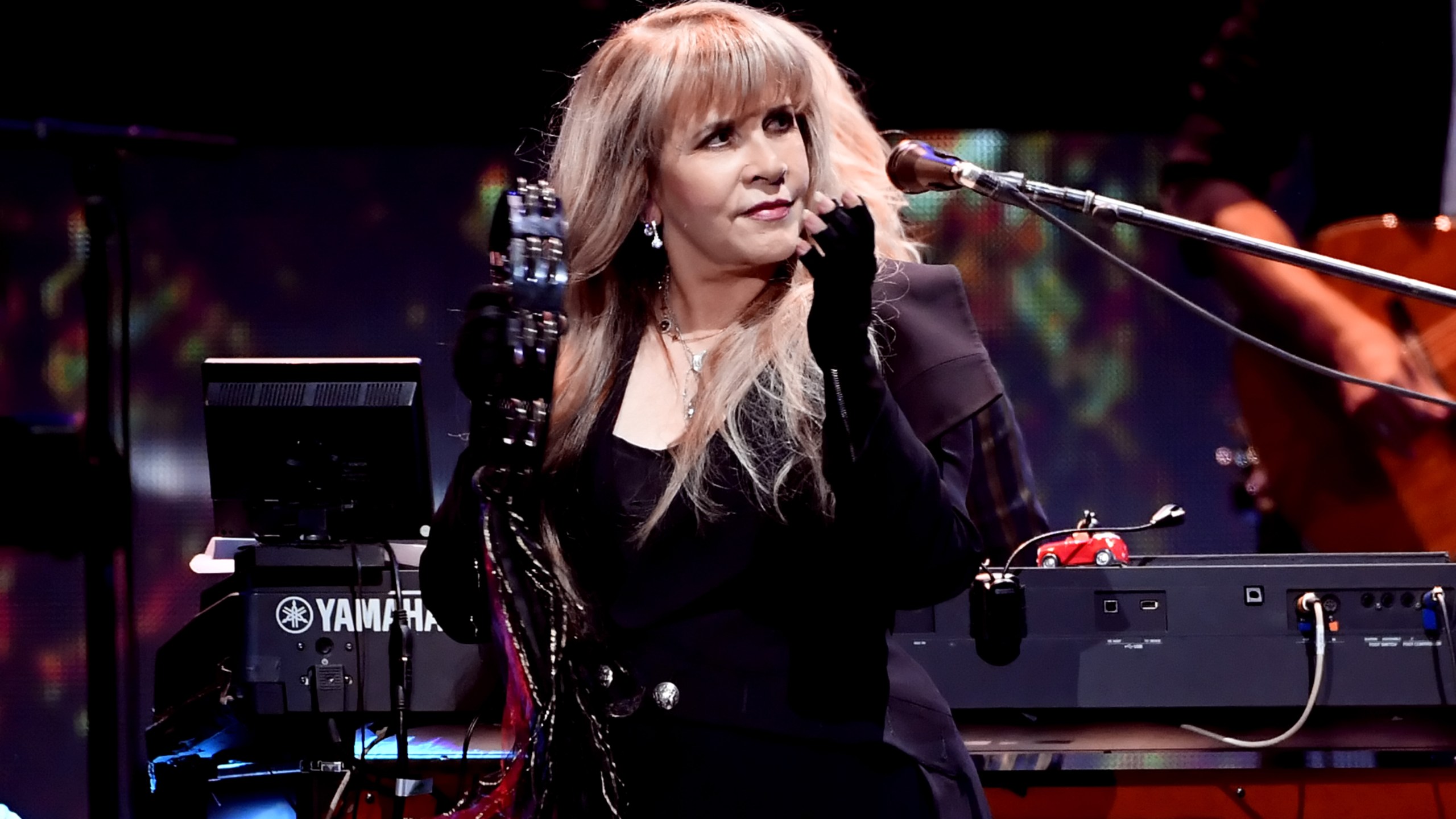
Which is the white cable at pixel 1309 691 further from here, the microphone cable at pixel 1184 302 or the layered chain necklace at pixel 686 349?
the layered chain necklace at pixel 686 349

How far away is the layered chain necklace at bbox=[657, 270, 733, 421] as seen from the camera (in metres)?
1.65

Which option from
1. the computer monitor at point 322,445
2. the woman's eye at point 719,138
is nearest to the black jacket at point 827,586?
the woman's eye at point 719,138

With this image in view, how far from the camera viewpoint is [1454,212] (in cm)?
315

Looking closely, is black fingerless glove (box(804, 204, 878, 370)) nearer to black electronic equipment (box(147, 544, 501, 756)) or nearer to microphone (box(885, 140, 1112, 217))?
microphone (box(885, 140, 1112, 217))

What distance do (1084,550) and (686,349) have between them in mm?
894

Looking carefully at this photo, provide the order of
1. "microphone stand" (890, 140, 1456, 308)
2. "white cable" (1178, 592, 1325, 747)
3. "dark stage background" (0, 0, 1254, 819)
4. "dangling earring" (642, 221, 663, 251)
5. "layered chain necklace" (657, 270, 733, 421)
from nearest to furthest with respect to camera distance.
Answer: "microphone stand" (890, 140, 1456, 308) < "layered chain necklace" (657, 270, 733, 421) < "dangling earring" (642, 221, 663, 251) < "white cable" (1178, 592, 1325, 747) < "dark stage background" (0, 0, 1254, 819)

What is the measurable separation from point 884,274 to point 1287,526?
1.89 meters

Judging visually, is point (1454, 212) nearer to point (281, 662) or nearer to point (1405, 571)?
point (1405, 571)

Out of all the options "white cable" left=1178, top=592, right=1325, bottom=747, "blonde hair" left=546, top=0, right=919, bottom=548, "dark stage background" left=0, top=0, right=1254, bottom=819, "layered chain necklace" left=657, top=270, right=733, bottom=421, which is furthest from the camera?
"dark stage background" left=0, top=0, right=1254, bottom=819

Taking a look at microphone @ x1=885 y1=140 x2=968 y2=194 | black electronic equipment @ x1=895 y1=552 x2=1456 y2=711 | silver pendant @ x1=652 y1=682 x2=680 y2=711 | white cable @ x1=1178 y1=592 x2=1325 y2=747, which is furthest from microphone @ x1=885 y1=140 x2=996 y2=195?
white cable @ x1=1178 y1=592 x2=1325 y2=747

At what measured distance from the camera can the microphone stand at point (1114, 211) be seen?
141 cm

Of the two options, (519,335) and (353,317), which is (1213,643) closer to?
(519,335)

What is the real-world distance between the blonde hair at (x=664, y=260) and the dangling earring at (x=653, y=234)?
0.04 ft

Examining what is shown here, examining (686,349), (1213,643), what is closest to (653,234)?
(686,349)
